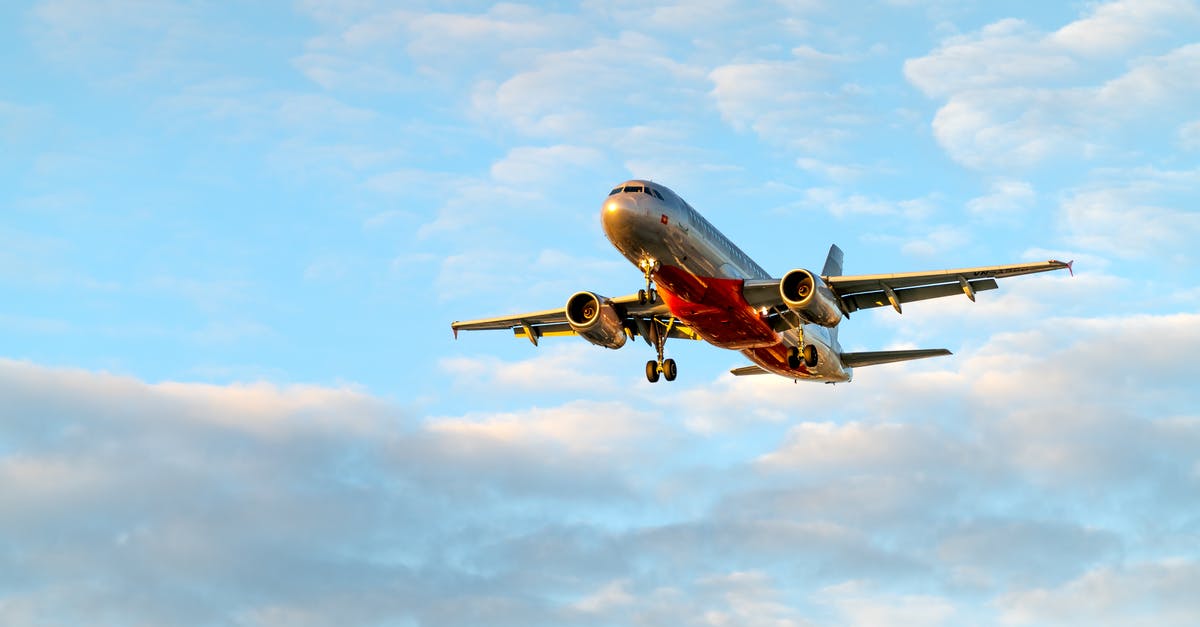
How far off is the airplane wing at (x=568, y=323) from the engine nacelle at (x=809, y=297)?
5588mm

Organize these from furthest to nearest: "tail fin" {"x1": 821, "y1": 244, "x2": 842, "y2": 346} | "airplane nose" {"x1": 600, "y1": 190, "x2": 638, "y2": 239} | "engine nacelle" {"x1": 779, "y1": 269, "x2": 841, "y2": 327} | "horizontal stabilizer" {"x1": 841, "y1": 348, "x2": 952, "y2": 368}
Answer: "tail fin" {"x1": 821, "y1": 244, "x2": 842, "y2": 346}, "horizontal stabilizer" {"x1": 841, "y1": 348, "x2": 952, "y2": 368}, "engine nacelle" {"x1": 779, "y1": 269, "x2": 841, "y2": 327}, "airplane nose" {"x1": 600, "y1": 190, "x2": 638, "y2": 239}

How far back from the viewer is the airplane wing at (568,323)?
61281 millimetres

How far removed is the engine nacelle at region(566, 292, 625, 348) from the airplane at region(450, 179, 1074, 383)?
4 cm

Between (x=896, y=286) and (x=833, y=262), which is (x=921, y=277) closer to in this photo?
(x=896, y=286)

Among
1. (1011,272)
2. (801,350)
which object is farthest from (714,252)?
(1011,272)

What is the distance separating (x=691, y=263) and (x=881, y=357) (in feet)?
54.5

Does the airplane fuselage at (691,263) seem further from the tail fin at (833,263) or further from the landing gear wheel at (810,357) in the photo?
the tail fin at (833,263)

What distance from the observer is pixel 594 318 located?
60219 mm

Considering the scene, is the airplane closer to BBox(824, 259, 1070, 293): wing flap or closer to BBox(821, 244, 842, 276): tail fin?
BBox(824, 259, 1070, 293): wing flap

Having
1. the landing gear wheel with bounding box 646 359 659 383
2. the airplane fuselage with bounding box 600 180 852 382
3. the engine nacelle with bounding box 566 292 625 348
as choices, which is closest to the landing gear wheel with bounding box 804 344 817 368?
the airplane fuselage with bounding box 600 180 852 382

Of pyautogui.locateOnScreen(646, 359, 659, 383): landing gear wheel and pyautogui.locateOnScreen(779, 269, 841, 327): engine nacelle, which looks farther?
pyautogui.locateOnScreen(646, 359, 659, 383): landing gear wheel

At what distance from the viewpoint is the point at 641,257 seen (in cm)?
5478

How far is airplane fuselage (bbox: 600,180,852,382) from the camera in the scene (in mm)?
53500

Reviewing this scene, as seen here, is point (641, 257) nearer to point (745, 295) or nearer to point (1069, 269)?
point (745, 295)
